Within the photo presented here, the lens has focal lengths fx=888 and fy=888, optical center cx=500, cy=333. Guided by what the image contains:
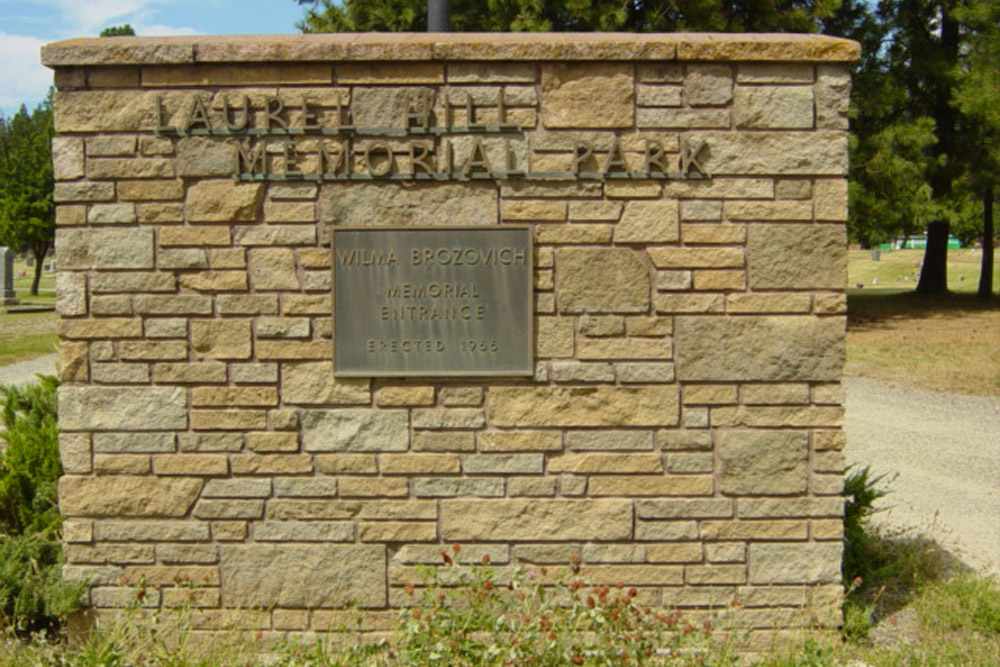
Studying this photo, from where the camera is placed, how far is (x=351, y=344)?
150 inches

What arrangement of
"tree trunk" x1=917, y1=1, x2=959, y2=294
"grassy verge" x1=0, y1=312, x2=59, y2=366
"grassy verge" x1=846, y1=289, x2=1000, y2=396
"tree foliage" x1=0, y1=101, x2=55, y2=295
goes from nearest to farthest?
"grassy verge" x1=846, y1=289, x2=1000, y2=396 → "grassy verge" x1=0, y1=312, x2=59, y2=366 → "tree trunk" x1=917, y1=1, x2=959, y2=294 → "tree foliage" x1=0, y1=101, x2=55, y2=295

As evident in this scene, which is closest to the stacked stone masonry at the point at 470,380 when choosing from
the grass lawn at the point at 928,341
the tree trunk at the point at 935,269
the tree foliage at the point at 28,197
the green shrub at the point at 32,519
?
the green shrub at the point at 32,519

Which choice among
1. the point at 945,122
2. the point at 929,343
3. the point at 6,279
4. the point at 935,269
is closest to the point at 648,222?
the point at 929,343

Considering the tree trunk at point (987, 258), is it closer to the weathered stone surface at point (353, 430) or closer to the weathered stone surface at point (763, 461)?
the weathered stone surface at point (763, 461)

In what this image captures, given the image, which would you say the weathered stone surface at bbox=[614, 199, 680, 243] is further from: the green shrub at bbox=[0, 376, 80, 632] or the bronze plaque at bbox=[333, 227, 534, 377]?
the green shrub at bbox=[0, 376, 80, 632]

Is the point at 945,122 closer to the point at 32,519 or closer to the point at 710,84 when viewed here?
the point at 710,84

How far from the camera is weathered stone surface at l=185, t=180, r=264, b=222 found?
380 cm

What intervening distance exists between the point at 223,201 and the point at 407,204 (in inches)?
31.0

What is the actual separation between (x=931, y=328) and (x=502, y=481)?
14405 mm

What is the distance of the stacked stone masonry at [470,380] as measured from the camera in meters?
3.79

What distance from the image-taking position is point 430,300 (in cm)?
383

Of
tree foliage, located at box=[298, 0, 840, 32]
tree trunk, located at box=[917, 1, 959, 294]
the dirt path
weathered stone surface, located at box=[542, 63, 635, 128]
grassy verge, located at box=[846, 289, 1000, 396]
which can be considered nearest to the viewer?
weathered stone surface, located at box=[542, 63, 635, 128]

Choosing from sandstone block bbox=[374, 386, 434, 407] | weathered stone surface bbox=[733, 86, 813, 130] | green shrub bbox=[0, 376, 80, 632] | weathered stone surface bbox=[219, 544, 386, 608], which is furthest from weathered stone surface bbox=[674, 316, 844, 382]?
green shrub bbox=[0, 376, 80, 632]

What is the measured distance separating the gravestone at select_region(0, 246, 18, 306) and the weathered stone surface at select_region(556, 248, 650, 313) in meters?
23.8
